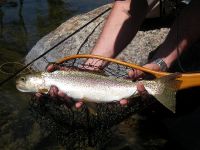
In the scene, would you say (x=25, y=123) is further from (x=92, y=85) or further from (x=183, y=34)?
(x=183, y=34)

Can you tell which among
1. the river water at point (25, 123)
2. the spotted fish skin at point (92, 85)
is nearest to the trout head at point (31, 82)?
the spotted fish skin at point (92, 85)

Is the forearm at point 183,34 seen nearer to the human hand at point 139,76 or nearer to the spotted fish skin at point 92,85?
the human hand at point 139,76

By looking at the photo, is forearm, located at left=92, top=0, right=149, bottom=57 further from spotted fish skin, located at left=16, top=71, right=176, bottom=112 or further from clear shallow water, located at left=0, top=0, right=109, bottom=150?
clear shallow water, located at left=0, top=0, right=109, bottom=150

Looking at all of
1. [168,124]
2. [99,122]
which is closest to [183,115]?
[168,124]

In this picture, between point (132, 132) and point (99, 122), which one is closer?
point (99, 122)

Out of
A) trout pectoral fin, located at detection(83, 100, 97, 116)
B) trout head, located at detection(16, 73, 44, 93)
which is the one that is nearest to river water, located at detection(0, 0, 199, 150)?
trout head, located at detection(16, 73, 44, 93)

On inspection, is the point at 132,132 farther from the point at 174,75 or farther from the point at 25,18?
the point at 25,18
